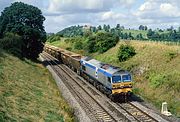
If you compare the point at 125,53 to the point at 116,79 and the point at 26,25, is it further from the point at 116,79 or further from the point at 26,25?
the point at 26,25

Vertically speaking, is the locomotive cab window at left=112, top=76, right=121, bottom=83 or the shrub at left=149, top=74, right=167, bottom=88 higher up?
the locomotive cab window at left=112, top=76, right=121, bottom=83

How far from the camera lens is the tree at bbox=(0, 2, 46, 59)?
212ft

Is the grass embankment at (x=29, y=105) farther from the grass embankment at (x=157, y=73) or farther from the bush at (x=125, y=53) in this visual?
the bush at (x=125, y=53)

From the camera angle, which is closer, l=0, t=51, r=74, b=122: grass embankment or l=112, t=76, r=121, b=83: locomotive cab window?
l=0, t=51, r=74, b=122: grass embankment

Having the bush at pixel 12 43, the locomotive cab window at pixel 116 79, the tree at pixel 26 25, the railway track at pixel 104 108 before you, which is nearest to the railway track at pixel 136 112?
the railway track at pixel 104 108

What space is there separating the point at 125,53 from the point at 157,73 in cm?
1294

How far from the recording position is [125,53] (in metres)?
51.3

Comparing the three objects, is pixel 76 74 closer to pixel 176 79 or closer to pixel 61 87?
pixel 61 87

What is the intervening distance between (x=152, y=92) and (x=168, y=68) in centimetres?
576

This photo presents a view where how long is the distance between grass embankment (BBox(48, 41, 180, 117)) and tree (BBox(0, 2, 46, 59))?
20.2 metres

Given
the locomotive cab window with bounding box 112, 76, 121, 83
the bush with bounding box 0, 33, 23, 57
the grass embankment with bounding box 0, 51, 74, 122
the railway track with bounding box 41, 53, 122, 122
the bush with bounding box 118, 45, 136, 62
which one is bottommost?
the railway track with bounding box 41, 53, 122, 122

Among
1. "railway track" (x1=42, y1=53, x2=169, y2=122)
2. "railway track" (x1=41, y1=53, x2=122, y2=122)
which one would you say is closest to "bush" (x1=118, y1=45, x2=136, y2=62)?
"railway track" (x1=41, y1=53, x2=122, y2=122)

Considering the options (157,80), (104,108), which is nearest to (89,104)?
(104,108)

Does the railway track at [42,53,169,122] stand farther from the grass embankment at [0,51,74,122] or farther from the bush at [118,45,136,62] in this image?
the bush at [118,45,136,62]
